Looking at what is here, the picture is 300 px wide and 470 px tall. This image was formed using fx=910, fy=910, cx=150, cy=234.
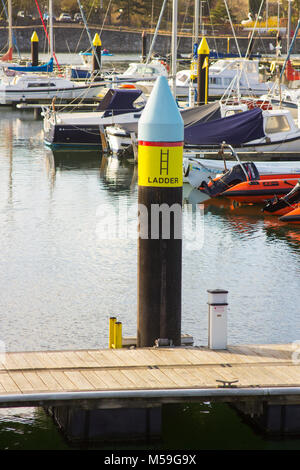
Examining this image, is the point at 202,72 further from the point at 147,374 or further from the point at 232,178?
the point at 147,374

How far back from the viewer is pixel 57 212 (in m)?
24.1

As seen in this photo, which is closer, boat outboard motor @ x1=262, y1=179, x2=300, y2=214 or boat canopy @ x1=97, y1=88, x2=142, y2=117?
boat outboard motor @ x1=262, y1=179, x2=300, y2=214

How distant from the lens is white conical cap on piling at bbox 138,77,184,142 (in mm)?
11000

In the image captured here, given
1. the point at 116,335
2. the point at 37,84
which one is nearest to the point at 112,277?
the point at 116,335

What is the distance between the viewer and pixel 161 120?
1102cm

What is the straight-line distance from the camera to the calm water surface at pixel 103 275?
11.2 meters

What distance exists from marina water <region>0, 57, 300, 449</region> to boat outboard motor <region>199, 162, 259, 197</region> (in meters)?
0.39

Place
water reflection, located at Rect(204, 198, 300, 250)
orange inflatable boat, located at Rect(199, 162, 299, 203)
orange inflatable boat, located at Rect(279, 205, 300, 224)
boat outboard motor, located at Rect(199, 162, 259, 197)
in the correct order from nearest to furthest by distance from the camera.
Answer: water reflection, located at Rect(204, 198, 300, 250), orange inflatable boat, located at Rect(279, 205, 300, 224), orange inflatable boat, located at Rect(199, 162, 299, 203), boat outboard motor, located at Rect(199, 162, 259, 197)

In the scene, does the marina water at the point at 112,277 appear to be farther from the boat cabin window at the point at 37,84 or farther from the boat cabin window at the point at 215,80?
the boat cabin window at the point at 215,80

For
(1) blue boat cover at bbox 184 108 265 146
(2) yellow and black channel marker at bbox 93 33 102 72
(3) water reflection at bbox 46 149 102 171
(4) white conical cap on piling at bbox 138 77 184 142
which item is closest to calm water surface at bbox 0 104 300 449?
(1) blue boat cover at bbox 184 108 265 146

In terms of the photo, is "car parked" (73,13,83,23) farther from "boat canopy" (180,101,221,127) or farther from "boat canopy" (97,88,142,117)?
"boat canopy" (180,101,221,127)

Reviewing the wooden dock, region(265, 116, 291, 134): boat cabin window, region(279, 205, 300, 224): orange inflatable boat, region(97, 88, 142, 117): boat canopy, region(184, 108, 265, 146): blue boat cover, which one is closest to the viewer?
the wooden dock

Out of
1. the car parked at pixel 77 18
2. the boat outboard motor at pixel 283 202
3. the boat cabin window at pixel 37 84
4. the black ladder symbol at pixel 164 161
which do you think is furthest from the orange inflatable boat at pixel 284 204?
the car parked at pixel 77 18

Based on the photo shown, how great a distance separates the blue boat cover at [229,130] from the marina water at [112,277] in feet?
6.69
